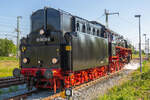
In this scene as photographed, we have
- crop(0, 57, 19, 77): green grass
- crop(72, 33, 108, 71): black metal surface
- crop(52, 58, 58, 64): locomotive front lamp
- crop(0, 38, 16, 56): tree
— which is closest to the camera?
crop(52, 58, 58, 64): locomotive front lamp

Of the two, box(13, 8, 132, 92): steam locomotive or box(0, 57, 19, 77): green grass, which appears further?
box(0, 57, 19, 77): green grass

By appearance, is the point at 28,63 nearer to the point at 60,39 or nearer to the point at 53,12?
the point at 60,39

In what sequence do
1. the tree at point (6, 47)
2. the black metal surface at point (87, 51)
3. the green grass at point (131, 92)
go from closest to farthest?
1. the green grass at point (131, 92)
2. the black metal surface at point (87, 51)
3. the tree at point (6, 47)

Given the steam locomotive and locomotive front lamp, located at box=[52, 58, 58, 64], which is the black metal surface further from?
locomotive front lamp, located at box=[52, 58, 58, 64]

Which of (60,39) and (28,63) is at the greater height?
(60,39)

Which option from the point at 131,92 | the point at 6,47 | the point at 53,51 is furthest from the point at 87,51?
the point at 6,47

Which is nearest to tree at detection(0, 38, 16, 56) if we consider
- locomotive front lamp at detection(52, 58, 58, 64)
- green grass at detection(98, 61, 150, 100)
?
green grass at detection(98, 61, 150, 100)

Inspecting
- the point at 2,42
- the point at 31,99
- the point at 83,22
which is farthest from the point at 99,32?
the point at 2,42

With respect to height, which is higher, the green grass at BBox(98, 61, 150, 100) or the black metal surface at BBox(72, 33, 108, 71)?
the black metal surface at BBox(72, 33, 108, 71)

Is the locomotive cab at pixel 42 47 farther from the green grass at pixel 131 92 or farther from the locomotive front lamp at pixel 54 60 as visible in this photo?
the green grass at pixel 131 92

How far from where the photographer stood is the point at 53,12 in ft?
28.2

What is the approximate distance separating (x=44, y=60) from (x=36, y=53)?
22.0 inches

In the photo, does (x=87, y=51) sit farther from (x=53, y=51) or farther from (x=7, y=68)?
(x=7, y=68)

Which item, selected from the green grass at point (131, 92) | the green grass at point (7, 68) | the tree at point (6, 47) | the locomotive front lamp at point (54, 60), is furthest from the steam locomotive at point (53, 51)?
the tree at point (6, 47)
